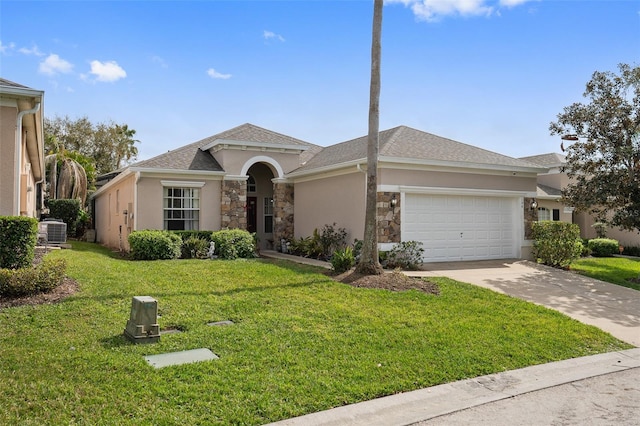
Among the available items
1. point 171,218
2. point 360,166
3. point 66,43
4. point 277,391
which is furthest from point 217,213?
point 277,391

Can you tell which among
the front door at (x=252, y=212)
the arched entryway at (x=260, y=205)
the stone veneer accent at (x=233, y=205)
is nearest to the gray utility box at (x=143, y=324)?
the stone veneer accent at (x=233, y=205)

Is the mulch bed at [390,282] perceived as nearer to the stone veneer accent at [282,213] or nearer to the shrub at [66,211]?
the stone veneer accent at [282,213]

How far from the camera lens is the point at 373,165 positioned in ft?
34.8

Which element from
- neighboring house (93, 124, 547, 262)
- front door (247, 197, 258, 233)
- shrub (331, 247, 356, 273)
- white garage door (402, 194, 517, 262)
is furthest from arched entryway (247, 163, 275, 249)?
shrub (331, 247, 356, 273)

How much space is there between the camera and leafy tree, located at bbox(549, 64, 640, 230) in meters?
12.6

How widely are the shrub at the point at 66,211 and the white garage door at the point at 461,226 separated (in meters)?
19.1

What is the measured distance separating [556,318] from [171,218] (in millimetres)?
12551

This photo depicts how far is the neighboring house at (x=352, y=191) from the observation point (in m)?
13.8

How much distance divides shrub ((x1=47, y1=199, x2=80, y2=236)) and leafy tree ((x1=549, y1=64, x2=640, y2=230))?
23.1 metres

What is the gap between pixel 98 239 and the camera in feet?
79.3

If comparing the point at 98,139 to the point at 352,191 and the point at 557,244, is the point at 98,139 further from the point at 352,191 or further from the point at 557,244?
the point at 557,244

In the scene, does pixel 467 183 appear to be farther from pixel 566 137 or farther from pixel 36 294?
pixel 36 294

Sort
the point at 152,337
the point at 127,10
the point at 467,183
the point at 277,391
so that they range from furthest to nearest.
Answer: the point at 467,183, the point at 127,10, the point at 152,337, the point at 277,391

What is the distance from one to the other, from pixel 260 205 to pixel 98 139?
79.6 feet
